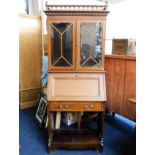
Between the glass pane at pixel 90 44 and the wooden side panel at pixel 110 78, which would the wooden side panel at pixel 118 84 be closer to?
the wooden side panel at pixel 110 78

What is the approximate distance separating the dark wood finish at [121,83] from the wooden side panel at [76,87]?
47 centimetres

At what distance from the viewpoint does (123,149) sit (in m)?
2.14

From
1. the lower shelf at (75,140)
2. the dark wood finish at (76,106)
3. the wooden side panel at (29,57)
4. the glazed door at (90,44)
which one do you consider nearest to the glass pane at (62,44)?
the glazed door at (90,44)

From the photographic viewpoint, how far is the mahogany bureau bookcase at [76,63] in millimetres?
1926

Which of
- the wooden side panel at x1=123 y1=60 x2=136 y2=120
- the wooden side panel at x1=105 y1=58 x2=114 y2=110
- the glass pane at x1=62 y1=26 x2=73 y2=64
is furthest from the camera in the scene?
the wooden side panel at x1=105 y1=58 x2=114 y2=110

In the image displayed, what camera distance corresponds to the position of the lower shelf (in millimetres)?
2053

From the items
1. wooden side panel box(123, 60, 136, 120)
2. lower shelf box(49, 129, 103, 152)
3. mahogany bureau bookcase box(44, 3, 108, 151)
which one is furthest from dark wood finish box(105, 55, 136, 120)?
lower shelf box(49, 129, 103, 152)

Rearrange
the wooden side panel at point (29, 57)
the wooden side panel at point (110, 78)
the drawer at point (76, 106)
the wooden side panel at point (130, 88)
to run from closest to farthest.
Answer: the drawer at point (76, 106)
the wooden side panel at point (130, 88)
the wooden side panel at point (110, 78)
the wooden side panel at point (29, 57)

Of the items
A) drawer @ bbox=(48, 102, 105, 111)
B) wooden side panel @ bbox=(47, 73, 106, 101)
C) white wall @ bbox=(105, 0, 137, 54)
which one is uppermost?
white wall @ bbox=(105, 0, 137, 54)

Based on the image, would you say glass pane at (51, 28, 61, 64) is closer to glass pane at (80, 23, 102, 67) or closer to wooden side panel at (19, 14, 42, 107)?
glass pane at (80, 23, 102, 67)
